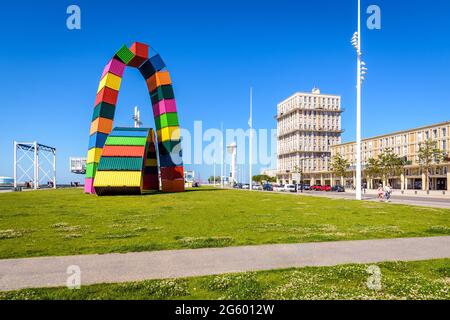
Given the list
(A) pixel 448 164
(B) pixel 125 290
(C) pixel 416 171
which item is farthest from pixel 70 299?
(C) pixel 416 171

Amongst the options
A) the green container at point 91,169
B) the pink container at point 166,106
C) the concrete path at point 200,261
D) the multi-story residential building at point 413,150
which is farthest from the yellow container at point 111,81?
the multi-story residential building at point 413,150

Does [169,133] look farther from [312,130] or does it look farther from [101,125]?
[312,130]

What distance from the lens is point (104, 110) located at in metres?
39.5

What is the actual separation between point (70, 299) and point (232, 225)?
9.03 metres

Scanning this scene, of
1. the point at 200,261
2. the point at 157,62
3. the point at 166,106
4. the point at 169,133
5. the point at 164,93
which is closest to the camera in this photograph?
the point at 200,261

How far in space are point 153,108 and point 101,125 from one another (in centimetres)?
834

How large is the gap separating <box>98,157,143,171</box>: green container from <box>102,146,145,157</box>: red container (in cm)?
52

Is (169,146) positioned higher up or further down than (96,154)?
higher up

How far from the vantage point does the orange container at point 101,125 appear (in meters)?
39.1

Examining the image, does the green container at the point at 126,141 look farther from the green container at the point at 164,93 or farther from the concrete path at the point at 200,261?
the concrete path at the point at 200,261

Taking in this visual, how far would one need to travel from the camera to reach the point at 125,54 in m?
41.3

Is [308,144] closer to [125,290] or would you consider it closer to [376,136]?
→ [376,136]

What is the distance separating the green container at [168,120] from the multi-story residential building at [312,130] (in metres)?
97.4

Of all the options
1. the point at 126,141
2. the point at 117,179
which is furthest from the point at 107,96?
the point at 117,179
